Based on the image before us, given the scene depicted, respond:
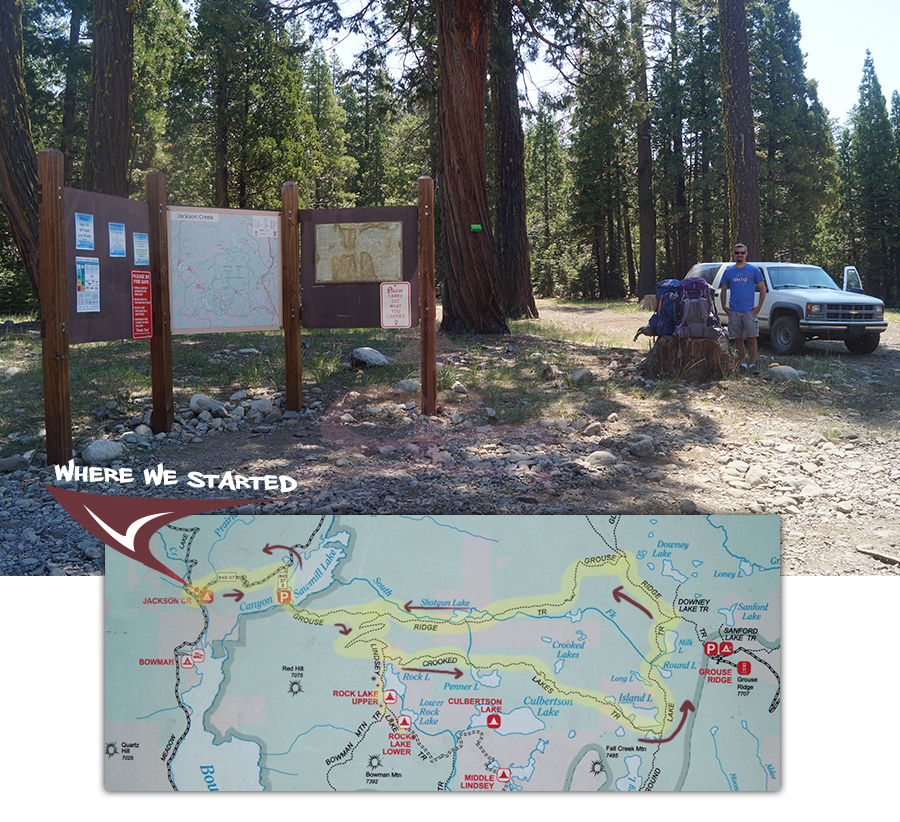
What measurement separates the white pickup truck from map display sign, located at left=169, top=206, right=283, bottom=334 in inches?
247

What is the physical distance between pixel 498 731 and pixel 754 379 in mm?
5992

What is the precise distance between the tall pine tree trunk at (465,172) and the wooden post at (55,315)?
5.32 meters

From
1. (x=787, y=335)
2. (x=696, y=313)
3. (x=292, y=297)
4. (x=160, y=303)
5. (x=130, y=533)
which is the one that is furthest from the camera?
(x=787, y=335)

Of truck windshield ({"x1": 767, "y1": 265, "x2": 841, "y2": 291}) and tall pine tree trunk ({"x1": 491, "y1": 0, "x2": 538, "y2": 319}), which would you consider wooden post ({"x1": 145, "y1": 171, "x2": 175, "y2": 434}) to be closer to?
truck windshield ({"x1": 767, "y1": 265, "x2": 841, "y2": 291})

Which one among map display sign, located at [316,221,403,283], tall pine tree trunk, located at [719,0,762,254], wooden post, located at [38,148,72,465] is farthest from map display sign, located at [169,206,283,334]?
tall pine tree trunk, located at [719,0,762,254]

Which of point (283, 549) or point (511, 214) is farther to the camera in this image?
point (511, 214)

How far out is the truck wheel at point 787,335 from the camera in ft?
31.3

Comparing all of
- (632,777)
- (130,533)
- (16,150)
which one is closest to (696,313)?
(632,777)

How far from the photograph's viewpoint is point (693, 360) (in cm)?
766

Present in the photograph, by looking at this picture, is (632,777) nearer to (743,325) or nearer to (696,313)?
(696,313)

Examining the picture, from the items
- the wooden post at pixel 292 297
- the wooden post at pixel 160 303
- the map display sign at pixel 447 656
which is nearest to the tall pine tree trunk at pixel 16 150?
the wooden post at pixel 160 303

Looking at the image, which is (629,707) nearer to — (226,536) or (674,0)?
(226,536)

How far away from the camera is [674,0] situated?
32.8 feet

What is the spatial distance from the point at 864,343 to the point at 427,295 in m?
5.94
